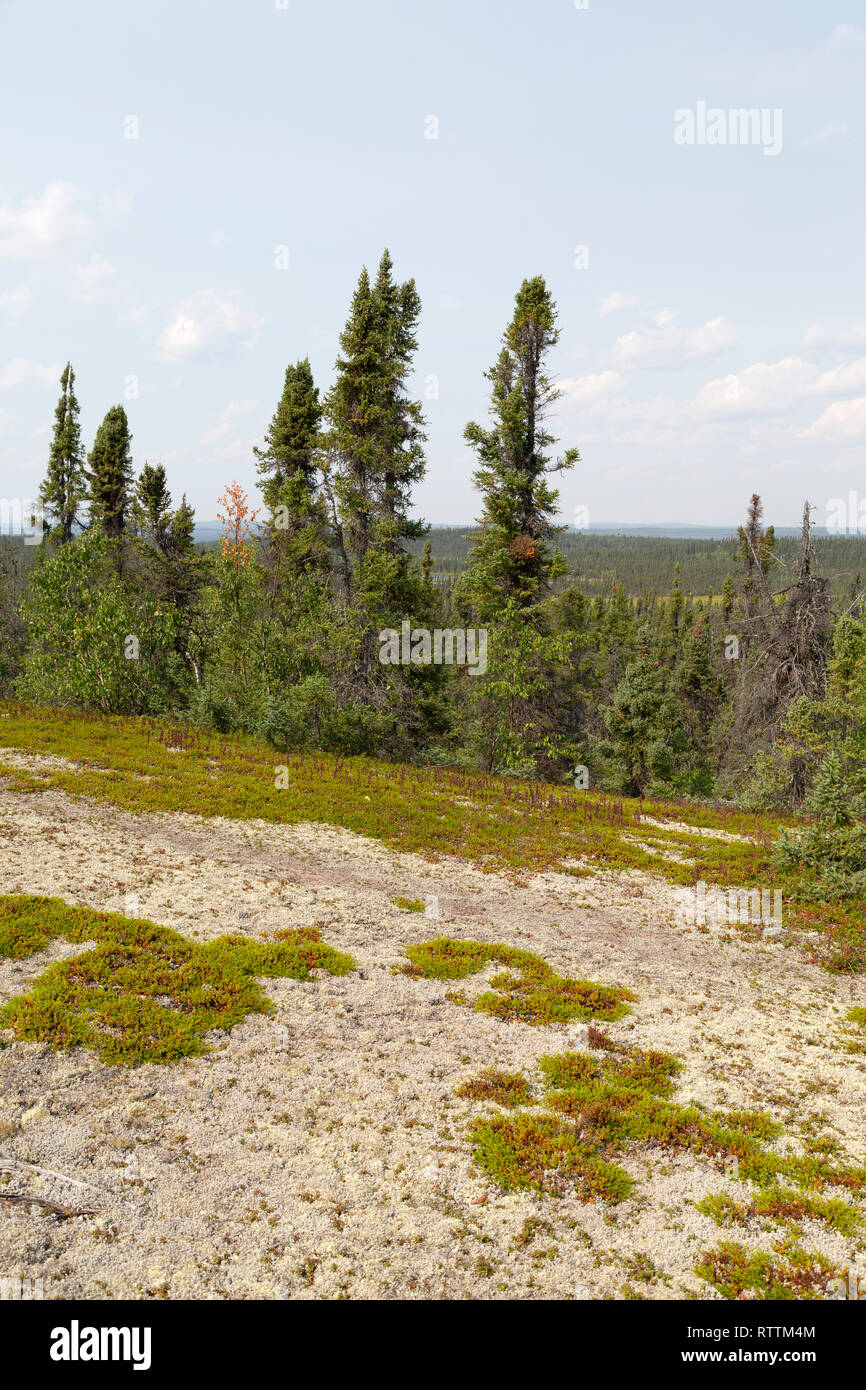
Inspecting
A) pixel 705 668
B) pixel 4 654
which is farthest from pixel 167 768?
pixel 705 668

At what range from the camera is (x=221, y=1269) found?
5.23m

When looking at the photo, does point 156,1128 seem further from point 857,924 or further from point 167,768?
point 167,768

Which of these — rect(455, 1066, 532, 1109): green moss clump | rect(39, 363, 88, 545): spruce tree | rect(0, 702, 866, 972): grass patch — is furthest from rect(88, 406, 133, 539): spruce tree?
rect(455, 1066, 532, 1109): green moss clump

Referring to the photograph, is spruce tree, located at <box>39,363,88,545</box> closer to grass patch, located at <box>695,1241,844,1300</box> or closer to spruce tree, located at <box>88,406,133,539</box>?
spruce tree, located at <box>88,406,133,539</box>

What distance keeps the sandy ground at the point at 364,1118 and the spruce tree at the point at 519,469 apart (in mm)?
17934

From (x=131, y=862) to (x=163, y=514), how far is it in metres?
32.0

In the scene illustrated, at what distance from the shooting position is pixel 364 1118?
7.16 m

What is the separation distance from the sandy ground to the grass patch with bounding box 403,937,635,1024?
1.16 feet

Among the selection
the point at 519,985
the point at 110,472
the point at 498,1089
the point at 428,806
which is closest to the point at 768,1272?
the point at 498,1089

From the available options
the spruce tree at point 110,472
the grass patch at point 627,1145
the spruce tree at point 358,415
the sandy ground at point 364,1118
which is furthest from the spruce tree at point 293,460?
the grass patch at point 627,1145

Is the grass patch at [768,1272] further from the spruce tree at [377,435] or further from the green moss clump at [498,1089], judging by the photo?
the spruce tree at [377,435]

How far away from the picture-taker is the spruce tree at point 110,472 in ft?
142

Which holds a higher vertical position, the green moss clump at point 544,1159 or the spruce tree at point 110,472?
the spruce tree at point 110,472

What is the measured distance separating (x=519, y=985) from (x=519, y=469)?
894 inches
